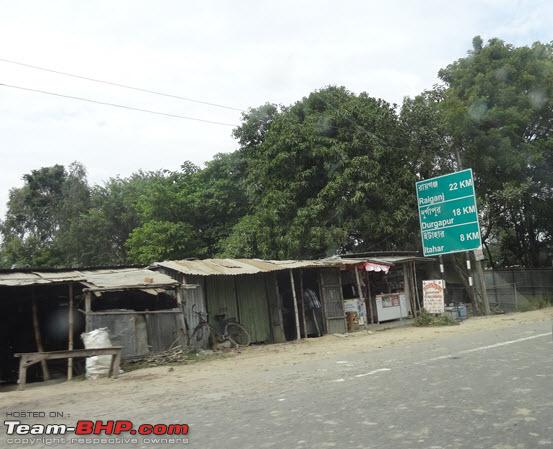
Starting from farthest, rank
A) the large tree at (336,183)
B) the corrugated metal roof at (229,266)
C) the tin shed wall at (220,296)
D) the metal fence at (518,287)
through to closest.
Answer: the metal fence at (518,287), the large tree at (336,183), the tin shed wall at (220,296), the corrugated metal roof at (229,266)

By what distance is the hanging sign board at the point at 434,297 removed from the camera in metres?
18.7

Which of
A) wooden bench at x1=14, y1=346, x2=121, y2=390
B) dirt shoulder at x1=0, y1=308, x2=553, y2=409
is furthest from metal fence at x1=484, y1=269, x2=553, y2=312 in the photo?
wooden bench at x1=14, y1=346, x2=121, y2=390

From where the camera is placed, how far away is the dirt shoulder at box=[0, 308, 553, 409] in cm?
890

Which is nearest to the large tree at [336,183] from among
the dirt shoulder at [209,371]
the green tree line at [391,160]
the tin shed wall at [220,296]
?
the green tree line at [391,160]

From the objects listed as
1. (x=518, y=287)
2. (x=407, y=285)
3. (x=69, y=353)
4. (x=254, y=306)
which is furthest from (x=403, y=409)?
(x=518, y=287)

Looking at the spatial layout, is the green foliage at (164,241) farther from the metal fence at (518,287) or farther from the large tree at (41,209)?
the metal fence at (518,287)

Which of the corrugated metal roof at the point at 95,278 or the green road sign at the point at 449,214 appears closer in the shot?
the corrugated metal roof at the point at 95,278

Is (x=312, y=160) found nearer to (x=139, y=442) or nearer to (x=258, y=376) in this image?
(x=258, y=376)

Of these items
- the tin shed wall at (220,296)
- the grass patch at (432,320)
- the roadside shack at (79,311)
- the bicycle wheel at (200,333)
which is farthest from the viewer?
the grass patch at (432,320)

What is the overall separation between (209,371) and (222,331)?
5.30m

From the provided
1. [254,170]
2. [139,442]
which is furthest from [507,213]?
[139,442]

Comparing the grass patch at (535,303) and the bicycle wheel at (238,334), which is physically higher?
the bicycle wheel at (238,334)

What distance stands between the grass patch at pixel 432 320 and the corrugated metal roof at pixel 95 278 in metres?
9.86

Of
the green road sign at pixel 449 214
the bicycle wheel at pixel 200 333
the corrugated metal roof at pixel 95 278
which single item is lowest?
the bicycle wheel at pixel 200 333
